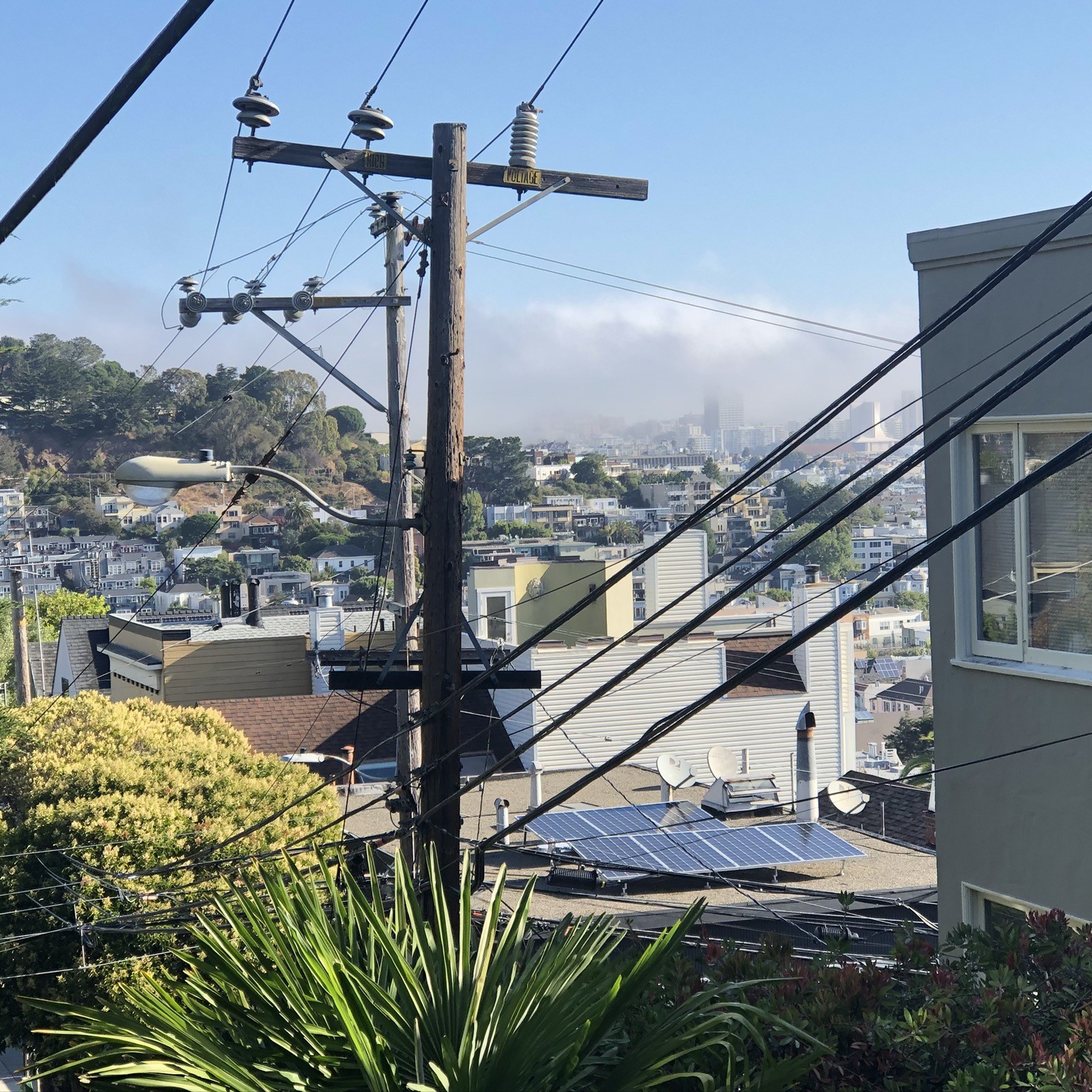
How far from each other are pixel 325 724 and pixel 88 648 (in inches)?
592

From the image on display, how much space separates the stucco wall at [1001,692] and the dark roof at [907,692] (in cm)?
11575

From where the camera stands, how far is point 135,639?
36156 mm

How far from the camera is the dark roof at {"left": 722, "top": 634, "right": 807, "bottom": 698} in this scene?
3253 centimetres

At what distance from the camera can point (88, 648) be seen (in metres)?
40.6

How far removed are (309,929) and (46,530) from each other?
414 ft

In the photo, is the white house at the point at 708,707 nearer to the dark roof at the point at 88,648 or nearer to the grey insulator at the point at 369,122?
the dark roof at the point at 88,648

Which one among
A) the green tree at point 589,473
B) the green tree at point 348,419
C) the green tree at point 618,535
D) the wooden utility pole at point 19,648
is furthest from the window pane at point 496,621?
the green tree at point 589,473

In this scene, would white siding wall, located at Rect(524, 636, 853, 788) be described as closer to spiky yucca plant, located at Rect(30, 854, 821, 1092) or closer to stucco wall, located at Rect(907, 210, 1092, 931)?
stucco wall, located at Rect(907, 210, 1092, 931)

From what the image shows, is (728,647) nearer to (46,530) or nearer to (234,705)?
(234,705)

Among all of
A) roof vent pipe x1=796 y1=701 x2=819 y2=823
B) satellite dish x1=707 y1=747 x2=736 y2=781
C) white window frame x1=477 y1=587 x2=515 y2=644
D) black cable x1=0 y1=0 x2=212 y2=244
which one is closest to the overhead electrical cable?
black cable x1=0 y1=0 x2=212 y2=244

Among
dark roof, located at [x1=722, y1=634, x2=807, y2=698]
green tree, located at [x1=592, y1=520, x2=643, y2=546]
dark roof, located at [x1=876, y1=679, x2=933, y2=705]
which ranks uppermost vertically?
green tree, located at [x1=592, y1=520, x2=643, y2=546]

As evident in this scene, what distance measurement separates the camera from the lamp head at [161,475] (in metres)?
10.7

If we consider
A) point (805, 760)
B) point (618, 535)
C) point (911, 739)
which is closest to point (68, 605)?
point (618, 535)

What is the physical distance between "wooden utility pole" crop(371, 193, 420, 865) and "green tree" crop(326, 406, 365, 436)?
143491 mm
